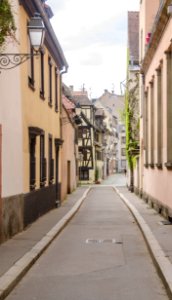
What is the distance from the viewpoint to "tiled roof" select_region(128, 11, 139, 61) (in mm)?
48081

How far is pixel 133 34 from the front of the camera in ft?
165

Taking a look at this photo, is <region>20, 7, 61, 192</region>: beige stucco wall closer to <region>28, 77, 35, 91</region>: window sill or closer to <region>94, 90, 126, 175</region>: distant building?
<region>28, 77, 35, 91</region>: window sill

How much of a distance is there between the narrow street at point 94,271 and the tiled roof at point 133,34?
105 feet

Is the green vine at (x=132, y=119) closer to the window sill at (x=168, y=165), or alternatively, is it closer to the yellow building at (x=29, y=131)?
the yellow building at (x=29, y=131)

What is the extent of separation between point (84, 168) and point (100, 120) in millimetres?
14756

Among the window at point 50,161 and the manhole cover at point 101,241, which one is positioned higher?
the window at point 50,161

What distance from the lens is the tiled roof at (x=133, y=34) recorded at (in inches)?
1893

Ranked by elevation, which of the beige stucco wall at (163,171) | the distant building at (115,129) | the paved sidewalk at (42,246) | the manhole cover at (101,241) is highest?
the distant building at (115,129)

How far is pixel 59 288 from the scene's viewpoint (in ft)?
30.0

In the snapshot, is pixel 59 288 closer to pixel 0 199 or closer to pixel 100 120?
pixel 0 199

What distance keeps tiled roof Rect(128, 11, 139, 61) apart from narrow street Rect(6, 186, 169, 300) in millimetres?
32043

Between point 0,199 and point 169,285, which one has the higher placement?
point 0,199

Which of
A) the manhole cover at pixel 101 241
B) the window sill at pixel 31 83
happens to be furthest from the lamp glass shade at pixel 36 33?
the window sill at pixel 31 83

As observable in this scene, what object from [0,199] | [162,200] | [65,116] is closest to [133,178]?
[65,116]
